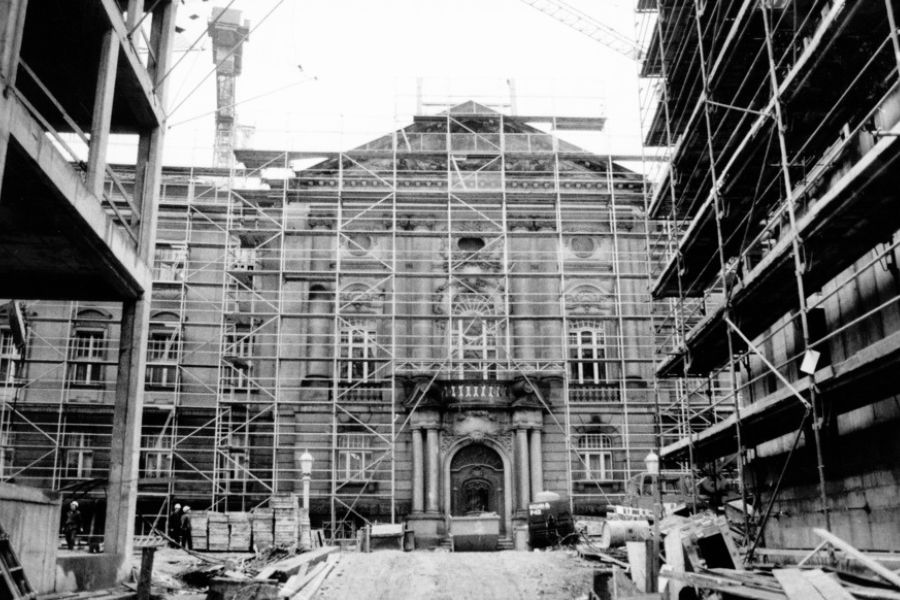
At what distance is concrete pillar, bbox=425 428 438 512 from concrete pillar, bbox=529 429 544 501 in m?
3.33

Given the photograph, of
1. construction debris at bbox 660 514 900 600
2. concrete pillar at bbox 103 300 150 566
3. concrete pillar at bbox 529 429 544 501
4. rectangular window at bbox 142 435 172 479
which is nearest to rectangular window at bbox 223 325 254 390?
rectangular window at bbox 142 435 172 479

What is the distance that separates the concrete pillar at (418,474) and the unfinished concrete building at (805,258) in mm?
10857

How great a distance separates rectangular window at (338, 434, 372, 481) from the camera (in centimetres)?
3269

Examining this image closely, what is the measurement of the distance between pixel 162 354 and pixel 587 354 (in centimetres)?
1564

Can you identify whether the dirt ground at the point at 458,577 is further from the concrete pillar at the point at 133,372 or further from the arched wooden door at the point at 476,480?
the arched wooden door at the point at 476,480

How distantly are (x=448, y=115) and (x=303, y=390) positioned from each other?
452 inches

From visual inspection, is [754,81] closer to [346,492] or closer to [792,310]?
[792,310]

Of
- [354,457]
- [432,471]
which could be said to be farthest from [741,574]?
[354,457]

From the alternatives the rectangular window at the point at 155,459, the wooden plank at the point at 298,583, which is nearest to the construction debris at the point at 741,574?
the wooden plank at the point at 298,583

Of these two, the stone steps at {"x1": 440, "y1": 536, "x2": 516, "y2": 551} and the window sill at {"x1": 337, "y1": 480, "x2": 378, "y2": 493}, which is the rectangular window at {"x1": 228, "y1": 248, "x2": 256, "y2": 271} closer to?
the window sill at {"x1": 337, "y1": 480, "x2": 378, "y2": 493}

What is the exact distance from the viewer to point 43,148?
13266 millimetres

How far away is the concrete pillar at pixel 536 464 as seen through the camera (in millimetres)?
32312

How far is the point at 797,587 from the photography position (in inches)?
383

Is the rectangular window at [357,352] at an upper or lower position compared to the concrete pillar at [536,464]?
upper
